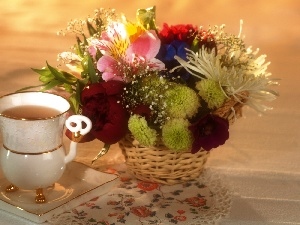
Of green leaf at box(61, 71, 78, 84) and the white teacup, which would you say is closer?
the white teacup

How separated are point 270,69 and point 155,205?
2.77ft

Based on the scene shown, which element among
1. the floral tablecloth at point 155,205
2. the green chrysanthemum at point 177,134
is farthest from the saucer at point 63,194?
the green chrysanthemum at point 177,134

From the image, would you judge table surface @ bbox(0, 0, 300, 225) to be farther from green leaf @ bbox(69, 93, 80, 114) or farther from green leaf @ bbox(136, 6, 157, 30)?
green leaf @ bbox(136, 6, 157, 30)

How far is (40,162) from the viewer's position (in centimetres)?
103

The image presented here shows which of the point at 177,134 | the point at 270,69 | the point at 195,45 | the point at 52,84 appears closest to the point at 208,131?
the point at 177,134

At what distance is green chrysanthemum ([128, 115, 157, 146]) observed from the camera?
1050 mm

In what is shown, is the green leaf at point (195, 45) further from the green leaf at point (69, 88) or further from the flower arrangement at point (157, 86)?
the green leaf at point (69, 88)

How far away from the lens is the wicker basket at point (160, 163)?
1102mm

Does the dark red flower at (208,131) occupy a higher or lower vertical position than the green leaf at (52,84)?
lower

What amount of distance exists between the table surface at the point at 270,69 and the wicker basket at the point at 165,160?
72 millimetres

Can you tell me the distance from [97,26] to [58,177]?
10.7 inches

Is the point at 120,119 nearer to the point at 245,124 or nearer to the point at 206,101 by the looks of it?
the point at 206,101

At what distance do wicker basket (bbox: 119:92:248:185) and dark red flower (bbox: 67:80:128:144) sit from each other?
0.17ft

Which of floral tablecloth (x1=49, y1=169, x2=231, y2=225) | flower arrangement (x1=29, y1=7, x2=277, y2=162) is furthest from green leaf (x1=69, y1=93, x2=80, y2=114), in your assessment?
floral tablecloth (x1=49, y1=169, x2=231, y2=225)
